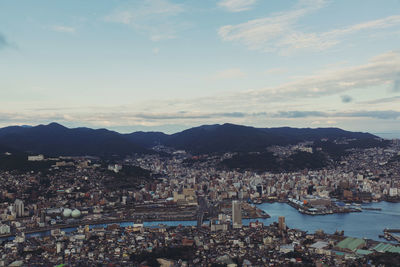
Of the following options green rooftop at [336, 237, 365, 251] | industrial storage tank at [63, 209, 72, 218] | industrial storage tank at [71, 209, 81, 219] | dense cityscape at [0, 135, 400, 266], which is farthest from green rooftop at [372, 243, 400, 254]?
industrial storage tank at [63, 209, 72, 218]

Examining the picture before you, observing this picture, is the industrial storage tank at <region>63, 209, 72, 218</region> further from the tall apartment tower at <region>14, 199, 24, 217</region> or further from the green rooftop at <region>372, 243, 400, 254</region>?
the green rooftop at <region>372, 243, 400, 254</region>

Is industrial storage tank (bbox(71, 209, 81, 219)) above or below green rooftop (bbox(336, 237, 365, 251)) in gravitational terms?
below

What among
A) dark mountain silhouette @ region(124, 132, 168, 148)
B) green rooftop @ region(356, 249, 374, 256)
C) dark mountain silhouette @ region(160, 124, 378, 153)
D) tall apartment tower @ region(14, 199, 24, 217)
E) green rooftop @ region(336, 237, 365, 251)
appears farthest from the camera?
dark mountain silhouette @ region(124, 132, 168, 148)

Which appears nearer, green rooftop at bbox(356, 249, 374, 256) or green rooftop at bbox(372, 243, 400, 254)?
green rooftop at bbox(356, 249, 374, 256)

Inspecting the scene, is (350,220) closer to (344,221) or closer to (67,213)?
(344,221)

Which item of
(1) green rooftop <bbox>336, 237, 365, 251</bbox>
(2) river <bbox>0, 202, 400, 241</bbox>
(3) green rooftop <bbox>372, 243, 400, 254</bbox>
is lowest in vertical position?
(2) river <bbox>0, 202, 400, 241</bbox>

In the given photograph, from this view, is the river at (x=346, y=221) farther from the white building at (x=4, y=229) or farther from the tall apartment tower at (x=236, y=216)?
the white building at (x=4, y=229)

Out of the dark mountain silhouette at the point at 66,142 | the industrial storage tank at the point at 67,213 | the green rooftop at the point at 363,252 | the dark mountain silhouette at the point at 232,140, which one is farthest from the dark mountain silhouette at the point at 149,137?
the green rooftop at the point at 363,252

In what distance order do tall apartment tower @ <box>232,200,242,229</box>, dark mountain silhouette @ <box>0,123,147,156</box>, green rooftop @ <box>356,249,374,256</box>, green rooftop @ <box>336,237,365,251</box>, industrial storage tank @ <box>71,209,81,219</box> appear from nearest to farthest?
green rooftop @ <box>356,249,374,256</box>
green rooftop @ <box>336,237,365,251</box>
tall apartment tower @ <box>232,200,242,229</box>
industrial storage tank @ <box>71,209,81,219</box>
dark mountain silhouette @ <box>0,123,147,156</box>
